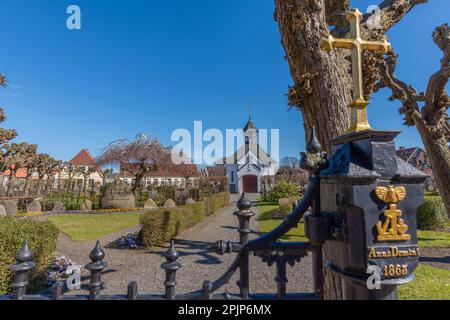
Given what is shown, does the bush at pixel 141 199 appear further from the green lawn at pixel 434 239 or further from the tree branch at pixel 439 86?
the tree branch at pixel 439 86

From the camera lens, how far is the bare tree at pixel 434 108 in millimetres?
6574

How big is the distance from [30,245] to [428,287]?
310 inches

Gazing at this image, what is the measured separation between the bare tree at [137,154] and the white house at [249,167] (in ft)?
65.4

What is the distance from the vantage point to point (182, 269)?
20.6ft

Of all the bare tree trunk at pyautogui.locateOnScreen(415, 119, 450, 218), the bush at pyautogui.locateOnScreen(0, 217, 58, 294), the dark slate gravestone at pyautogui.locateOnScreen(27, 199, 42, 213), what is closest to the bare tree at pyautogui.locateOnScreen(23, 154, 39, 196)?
the dark slate gravestone at pyautogui.locateOnScreen(27, 199, 42, 213)

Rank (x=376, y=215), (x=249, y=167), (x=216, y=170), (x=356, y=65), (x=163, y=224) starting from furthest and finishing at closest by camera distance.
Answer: (x=216, y=170) → (x=249, y=167) → (x=163, y=224) → (x=356, y=65) → (x=376, y=215)

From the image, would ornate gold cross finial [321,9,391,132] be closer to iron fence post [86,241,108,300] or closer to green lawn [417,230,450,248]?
iron fence post [86,241,108,300]

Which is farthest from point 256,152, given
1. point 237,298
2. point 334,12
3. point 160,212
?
point 237,298

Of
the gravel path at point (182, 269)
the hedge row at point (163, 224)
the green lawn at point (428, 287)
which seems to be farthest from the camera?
the hedge row at point (163, 224)

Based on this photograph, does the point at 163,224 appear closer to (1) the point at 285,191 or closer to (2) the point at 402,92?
(2) the point at 402,92

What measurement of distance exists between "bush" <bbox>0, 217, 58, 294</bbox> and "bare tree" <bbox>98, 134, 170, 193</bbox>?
1412cm

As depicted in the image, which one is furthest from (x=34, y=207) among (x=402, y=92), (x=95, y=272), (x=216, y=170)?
(x=216, y=170)

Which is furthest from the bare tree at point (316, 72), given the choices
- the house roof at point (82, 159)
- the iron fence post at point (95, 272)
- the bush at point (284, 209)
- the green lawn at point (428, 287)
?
the house roof at point (82, 159)

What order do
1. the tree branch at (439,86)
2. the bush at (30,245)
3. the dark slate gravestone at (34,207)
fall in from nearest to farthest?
1. the bush at (30,245)
2. the tree branch at (439,86)
3. the dark slate gravestone at (34,207)
